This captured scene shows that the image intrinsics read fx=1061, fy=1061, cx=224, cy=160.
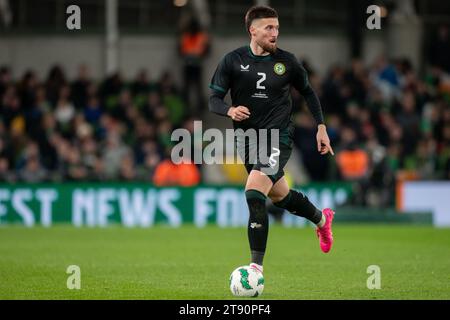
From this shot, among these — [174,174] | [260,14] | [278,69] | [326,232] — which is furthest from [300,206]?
[174,174]

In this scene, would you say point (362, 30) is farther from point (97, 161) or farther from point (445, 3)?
point (97, 161)

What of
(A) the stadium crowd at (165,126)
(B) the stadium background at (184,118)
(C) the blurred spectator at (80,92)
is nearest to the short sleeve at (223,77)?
(B) the stadium background at (184,118)

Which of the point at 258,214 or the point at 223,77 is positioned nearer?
the point at 258,214

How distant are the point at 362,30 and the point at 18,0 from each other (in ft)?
28.9

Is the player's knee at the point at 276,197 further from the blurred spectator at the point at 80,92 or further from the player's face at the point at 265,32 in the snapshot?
the blurred spectator at the point at 80,92

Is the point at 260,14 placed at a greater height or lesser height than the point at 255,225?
greater

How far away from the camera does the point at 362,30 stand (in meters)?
27.3

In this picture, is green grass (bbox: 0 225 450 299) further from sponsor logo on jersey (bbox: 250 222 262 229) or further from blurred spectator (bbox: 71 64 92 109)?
blurred spectator (bbox: 71 64 92 109)

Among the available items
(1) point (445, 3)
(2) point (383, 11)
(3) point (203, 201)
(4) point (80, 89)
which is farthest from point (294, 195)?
(1) point (445, 3)

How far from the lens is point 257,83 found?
9797mm

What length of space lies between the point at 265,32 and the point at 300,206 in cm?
179

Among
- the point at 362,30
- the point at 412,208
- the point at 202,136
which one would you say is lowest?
the point at 412,208

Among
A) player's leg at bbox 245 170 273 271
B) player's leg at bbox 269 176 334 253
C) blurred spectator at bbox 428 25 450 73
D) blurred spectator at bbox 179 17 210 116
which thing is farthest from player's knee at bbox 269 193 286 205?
blurred spectator at bbox 428 25 450 73

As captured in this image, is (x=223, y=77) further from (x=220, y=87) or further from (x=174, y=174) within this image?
(x=174, y=174)
